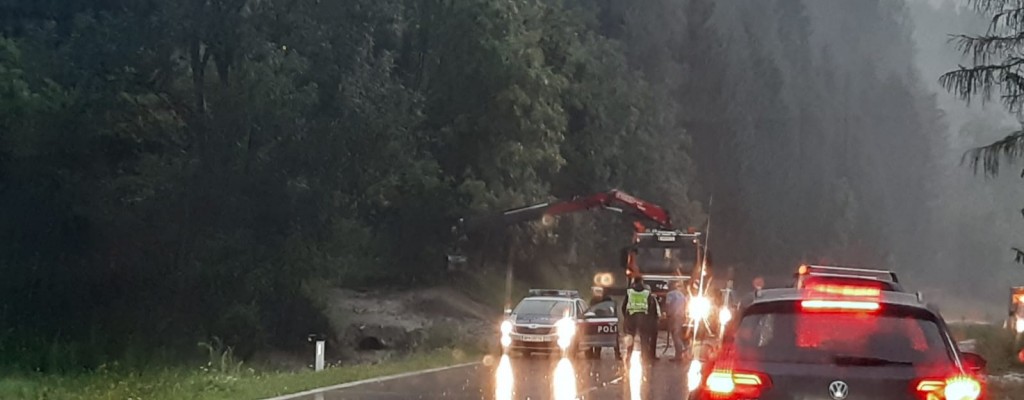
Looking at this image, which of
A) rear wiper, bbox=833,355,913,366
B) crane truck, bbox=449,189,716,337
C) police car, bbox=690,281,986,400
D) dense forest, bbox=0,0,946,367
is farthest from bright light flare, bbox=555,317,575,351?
rear wiper, bbox=833,355,913,366

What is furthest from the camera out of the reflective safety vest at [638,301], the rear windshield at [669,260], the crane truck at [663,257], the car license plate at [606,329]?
the rear windshield at [669,260]

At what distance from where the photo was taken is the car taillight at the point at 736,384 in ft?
27.1

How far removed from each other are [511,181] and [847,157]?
5763 centimetres

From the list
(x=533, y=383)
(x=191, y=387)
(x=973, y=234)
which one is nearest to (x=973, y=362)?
(x=191, y=387)

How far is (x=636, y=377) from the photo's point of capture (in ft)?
74.1

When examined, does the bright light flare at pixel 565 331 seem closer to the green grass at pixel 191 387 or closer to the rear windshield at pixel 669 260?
the green grass at pixel 191 387

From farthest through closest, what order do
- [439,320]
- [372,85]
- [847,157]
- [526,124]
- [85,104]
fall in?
[847,157] < [526,124] < [439,320] < [372,85] < [85,104]

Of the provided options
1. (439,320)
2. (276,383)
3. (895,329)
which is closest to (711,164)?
(439,320)

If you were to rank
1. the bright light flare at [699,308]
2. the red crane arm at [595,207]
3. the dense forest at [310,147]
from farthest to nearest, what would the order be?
the red crane arm at [595,207] → the dense forest at [310,147] → the bright light flare at [699,308]

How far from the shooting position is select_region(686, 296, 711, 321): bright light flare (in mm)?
33594

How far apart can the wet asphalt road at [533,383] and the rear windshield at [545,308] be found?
1.21 metres

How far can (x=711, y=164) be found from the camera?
7862 centimetres

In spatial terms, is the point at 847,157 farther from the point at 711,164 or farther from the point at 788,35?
the point at 711,164

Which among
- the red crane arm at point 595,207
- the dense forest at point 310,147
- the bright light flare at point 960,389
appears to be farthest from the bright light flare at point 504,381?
the dense forest at point 310,147
